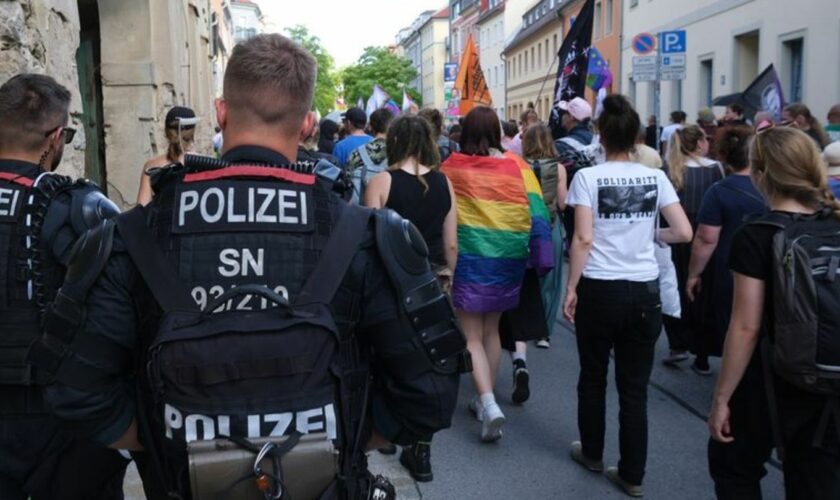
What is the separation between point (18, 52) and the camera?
471 centimetres

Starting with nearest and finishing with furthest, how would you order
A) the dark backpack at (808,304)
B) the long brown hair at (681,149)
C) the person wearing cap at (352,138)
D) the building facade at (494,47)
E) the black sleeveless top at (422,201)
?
the dark backpack at (808,304), the black sleeveless top at (422,201), the long brown hair at (681,149), the person wearing cap at (352,138), the building facade at (494,47)

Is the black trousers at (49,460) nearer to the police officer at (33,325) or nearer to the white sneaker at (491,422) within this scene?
the police officer at (33,325)

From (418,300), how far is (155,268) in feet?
1.96

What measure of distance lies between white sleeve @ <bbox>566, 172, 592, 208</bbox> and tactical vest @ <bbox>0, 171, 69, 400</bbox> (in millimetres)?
2682

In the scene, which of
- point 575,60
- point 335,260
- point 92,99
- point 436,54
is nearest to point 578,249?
point 335,260

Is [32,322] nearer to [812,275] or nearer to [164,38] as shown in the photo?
[812,275]

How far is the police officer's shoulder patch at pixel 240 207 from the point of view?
6.43ft

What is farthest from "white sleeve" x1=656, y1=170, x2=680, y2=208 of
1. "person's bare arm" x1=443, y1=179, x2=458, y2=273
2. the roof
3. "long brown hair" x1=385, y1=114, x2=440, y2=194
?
the roof

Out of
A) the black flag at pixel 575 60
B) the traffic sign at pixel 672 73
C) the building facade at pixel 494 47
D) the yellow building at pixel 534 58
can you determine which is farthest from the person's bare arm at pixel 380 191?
the building facade at pixel 494 47

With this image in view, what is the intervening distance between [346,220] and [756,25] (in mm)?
21056

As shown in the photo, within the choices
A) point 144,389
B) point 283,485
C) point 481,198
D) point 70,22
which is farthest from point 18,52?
point 283,485

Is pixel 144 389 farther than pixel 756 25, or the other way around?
pixel 756 25

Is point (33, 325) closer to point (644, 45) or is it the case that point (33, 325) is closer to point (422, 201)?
point (422, 201)

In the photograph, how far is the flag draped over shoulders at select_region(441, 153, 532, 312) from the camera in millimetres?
5383
